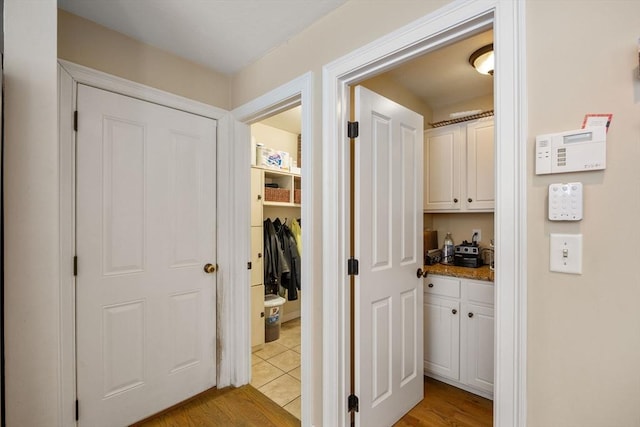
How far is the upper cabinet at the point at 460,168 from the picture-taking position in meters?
2.37

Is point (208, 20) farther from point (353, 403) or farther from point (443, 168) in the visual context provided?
point (353, 403)

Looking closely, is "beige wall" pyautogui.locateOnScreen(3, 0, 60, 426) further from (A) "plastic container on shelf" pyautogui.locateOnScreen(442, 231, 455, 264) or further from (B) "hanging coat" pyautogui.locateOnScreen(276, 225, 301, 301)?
(A) "plastic container on shelf" pyautogui.locateOnScreen(442, 231, 455, 264)

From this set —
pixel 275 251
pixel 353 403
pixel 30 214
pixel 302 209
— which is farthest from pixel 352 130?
pixel 275 251

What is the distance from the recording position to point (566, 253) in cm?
90

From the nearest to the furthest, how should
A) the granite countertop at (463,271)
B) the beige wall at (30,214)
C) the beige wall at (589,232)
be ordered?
1. the beige wall at (589,232)
2. the beige wall at (30,214)
3. the granite countertop at (463,271)

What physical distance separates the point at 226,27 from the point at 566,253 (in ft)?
6.26

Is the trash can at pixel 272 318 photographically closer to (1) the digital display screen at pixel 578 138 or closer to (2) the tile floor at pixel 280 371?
(2) the tile floor at pixel 280 371

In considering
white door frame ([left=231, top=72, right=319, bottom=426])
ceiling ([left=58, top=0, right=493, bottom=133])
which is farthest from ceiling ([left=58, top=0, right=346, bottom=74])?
white door frame ([left=231, top=72, right=319, bottom=426])

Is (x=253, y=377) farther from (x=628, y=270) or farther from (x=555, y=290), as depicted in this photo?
(x=628, y=270)

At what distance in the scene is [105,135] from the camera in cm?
168

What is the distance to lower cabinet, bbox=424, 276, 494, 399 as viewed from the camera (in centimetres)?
200

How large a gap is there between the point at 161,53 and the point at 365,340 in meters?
2.18

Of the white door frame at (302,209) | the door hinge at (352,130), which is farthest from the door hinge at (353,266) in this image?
the door hinge at (352,130)

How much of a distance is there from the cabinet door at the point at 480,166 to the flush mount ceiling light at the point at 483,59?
474 millimetres
